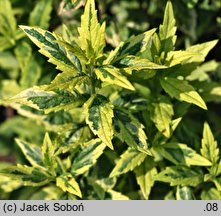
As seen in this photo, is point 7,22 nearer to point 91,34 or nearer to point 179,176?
point 91,34

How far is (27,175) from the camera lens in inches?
96.2

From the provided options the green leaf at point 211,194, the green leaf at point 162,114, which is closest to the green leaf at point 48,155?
the green leaf at point 162,114

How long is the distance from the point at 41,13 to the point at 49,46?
2.58ft

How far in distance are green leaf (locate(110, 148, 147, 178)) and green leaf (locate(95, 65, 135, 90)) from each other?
0.50m

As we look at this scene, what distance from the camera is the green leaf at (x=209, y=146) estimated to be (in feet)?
7.99

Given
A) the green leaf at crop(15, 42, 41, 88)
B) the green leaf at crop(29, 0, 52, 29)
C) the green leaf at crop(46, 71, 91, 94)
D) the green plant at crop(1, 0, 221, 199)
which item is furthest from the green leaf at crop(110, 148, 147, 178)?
the green leaf at crop(29, 0, 52, 29)

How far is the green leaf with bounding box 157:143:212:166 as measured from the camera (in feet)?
8.09

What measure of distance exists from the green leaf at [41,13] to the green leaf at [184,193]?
121 centimetres

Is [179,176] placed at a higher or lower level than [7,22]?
lower

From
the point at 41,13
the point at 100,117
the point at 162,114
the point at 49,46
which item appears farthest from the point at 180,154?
the point at 41,13

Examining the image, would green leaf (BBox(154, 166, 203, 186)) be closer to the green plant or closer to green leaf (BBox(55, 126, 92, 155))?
the green plant
